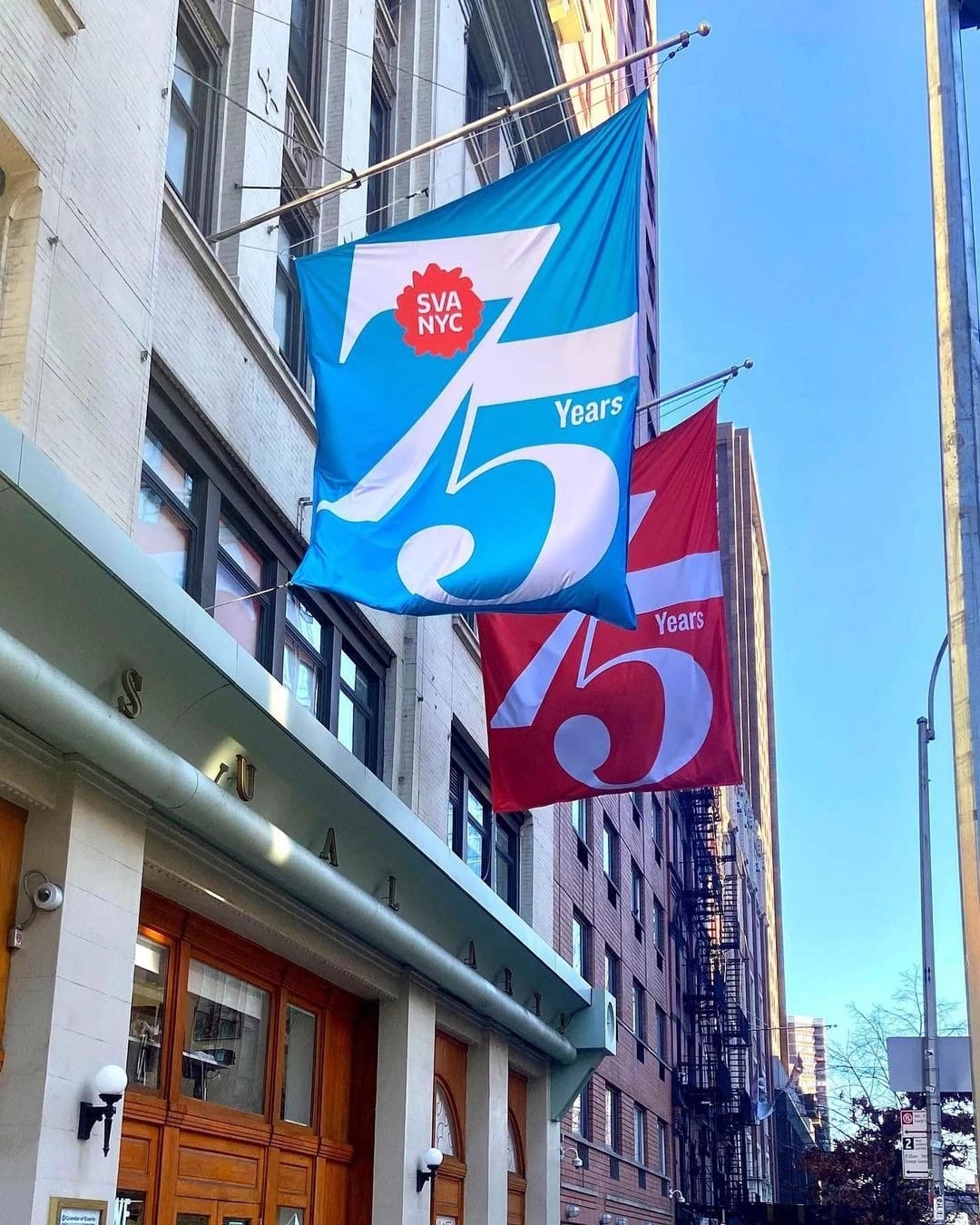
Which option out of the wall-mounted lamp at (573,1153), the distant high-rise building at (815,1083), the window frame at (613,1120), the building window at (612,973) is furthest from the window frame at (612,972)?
the distant high-rise building at (815,1083)

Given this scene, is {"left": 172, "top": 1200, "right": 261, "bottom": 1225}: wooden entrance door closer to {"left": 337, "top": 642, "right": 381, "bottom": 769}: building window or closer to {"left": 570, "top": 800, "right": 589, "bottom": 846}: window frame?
{"left": 337, "top": 642, "right": 381, "bottom": 769}: building window

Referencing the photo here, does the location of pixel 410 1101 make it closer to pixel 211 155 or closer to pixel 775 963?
pixel 211 155

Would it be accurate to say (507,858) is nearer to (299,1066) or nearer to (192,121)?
(299,1066)

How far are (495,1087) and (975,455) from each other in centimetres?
1196

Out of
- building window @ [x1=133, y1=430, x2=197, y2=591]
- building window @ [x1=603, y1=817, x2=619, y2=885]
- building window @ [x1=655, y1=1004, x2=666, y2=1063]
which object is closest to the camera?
building window @ [x1=133, y1=430, x2=197, y2=591]

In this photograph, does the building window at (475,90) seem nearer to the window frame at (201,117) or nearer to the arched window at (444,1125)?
the window frame at (201,117)

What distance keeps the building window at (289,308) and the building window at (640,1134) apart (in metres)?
22.0

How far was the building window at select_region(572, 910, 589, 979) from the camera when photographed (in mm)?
25750

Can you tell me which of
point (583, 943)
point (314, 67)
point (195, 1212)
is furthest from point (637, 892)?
point (195, 1212)

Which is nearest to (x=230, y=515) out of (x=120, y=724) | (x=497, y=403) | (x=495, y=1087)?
(x=497, y=403)

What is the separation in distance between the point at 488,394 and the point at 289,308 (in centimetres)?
523

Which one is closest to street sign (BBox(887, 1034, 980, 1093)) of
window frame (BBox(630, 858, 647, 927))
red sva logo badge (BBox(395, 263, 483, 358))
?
red sva logo badge (BBox(395, 263, 483, 358))

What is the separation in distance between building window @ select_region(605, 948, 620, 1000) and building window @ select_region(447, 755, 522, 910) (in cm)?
862

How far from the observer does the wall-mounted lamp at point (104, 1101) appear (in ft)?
28.3
